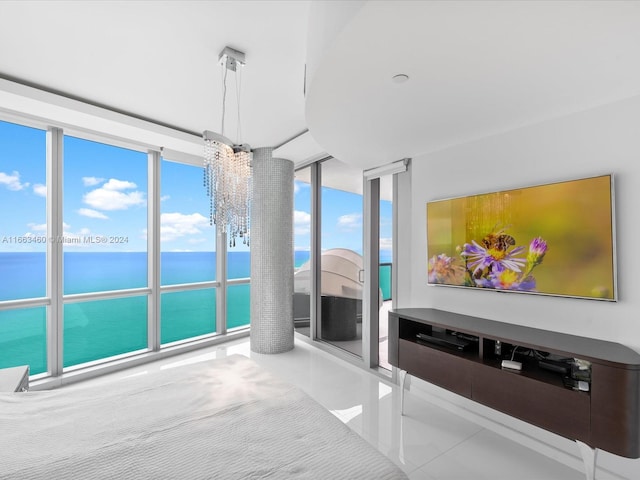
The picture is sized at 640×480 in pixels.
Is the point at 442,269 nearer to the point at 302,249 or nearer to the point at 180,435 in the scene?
the point at 180,435

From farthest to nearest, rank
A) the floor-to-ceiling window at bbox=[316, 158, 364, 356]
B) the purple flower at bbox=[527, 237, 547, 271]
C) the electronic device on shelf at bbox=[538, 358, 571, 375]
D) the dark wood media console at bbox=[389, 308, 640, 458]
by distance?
the floor-to-ceiling window at bbox=[316, 158, 364, 356] → the purple flower at bbox=[527, 237, 547, 271] → the electronic device on shelf at bbox=[538, 358, 571, 375] → the dark wood media console at bbox=[389, 308, 640, 458]

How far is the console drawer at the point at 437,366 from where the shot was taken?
6.82 ft

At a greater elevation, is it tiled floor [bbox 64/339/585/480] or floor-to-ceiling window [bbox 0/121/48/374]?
floor-to-ceiling window [bbox 0/121/48/374]

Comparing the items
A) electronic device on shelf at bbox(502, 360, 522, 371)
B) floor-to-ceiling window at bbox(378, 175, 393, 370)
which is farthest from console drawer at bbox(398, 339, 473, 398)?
floor-to-ceiling window at bbox(378, 175, 393, 370)

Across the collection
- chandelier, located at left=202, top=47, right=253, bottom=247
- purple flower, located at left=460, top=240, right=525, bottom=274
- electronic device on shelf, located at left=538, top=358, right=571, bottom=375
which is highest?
chandelier, located at left=202, top=47, right=253, bottom=247

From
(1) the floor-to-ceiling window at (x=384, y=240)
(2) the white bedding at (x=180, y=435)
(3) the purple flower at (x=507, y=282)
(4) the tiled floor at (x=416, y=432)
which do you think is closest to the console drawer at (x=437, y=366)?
(4) the tiled floor at (x=416, y=432)

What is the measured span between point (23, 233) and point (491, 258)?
4.37 metres

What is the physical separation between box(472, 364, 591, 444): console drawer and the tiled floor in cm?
40

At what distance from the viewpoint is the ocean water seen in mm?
3150

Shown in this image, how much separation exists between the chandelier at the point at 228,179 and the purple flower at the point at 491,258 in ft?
5.90

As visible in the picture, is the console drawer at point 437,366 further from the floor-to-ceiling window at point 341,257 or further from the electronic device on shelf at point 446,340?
the floor-to-ceiling window at point 341,257

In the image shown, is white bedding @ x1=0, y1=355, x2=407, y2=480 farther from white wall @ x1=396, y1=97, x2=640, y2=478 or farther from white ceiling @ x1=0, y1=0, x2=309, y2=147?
white ceiling @ x1=0, y1=0, x2=309, y2=147

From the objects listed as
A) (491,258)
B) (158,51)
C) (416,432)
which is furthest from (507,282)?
(158,51)

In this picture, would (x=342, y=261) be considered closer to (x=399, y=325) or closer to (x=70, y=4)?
(x=399, y=325)
